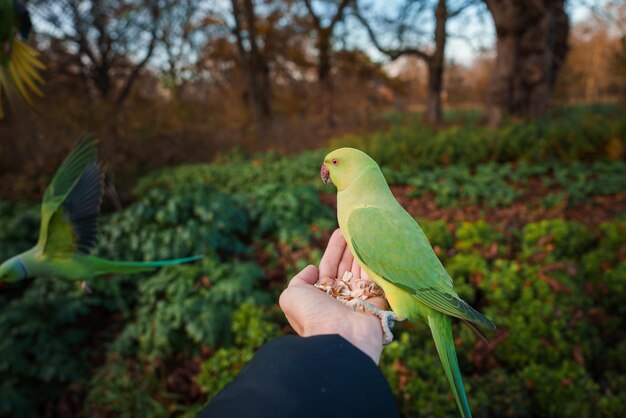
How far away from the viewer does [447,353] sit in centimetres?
152

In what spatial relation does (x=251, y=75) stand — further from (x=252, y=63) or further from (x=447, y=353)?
(x=447, y=353)

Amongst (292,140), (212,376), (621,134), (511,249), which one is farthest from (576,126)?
(212,376)

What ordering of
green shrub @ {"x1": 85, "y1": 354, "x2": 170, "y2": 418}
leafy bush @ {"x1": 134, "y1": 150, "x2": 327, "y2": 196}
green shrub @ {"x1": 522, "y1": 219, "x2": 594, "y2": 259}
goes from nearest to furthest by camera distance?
green shrub @ {"x1": 85, "y1": 354, "x2": 170, "y2": 418}
green shrub @ {"x1": 522, "y1": 219, "x2": 594, "y2": 259}
leafy bush @ {"x1": 134, "y1": 150, "x2": 327, "y2": 196}

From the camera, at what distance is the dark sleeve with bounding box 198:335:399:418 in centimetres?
107

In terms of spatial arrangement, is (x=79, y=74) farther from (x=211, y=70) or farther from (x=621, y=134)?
(x=621, y=134)

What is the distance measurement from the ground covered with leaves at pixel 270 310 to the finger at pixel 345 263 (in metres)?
1.33

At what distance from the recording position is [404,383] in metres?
2.94

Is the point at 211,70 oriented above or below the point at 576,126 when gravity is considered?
above

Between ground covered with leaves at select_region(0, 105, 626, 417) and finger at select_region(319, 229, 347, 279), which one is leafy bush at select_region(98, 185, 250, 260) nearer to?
ground covered with leaves at select_region(0, 105, 626, 417)

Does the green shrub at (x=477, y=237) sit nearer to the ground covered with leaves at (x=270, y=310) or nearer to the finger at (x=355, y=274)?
the ground covered with leaves at (x=270, y=310)

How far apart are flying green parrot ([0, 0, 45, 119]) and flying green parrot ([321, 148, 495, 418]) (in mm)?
1540

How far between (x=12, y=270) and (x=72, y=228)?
28 centimetres

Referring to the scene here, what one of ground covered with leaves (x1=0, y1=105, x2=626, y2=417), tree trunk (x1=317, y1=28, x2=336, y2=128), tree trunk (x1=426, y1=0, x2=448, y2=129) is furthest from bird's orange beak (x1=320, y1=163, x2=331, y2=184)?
tree trunk (x1=317, y1=28, x2=336, y2=128)

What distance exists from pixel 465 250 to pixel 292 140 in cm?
816
